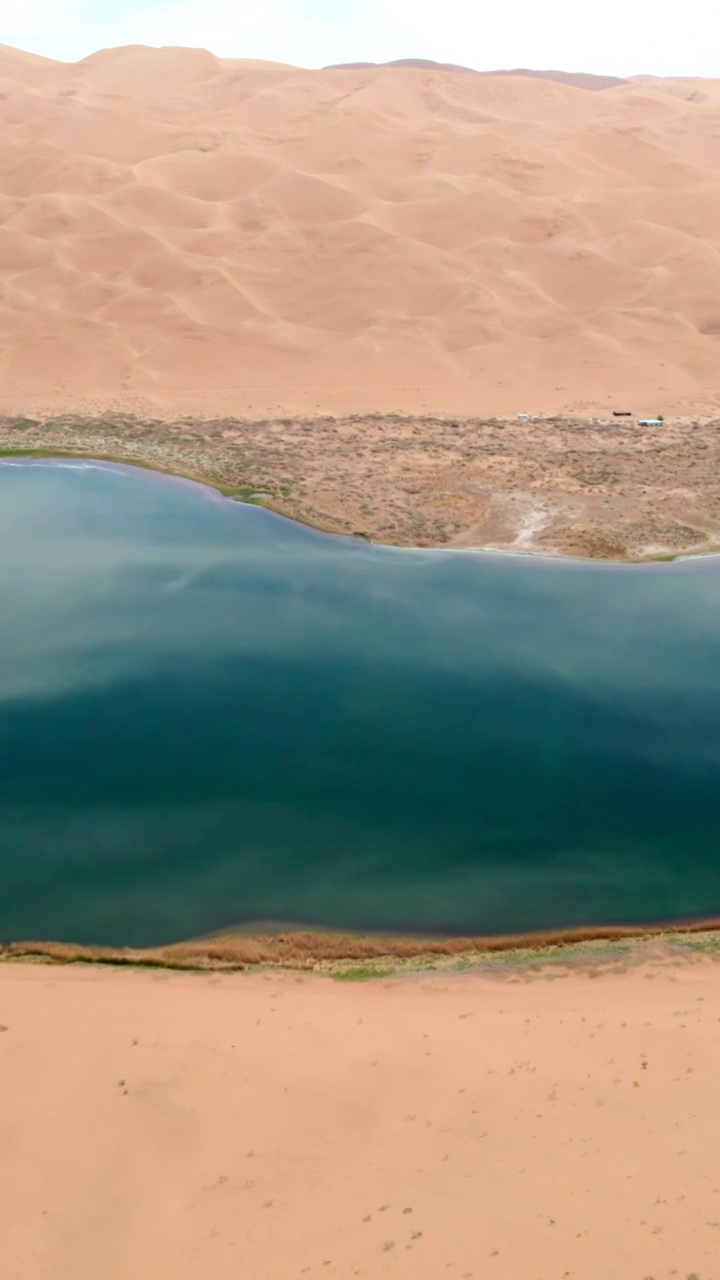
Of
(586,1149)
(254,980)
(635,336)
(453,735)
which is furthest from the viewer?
(635,336)

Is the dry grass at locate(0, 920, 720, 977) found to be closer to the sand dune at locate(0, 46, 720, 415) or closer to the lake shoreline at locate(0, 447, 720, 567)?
the lake shoreline at locate(0, 447, 720, 567)

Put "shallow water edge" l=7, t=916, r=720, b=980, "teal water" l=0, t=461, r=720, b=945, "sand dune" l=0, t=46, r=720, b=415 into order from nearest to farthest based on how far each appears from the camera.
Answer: "shallow water edge" l=7, t=916, r=720, b=980 < "teal water" l=0, t=461, r=720, b=945 < "sand dune" l=0, t=46, r=720, b=415

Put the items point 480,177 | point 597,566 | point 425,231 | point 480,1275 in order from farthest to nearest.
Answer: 1. point 480,177
2. point 425,231
3. point 597,566
4. point 480,1275

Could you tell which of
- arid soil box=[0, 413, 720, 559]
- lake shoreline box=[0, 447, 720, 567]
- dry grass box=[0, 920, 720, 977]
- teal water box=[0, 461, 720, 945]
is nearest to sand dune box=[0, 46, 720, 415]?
arid soil box=[0, 413, 720, 559]

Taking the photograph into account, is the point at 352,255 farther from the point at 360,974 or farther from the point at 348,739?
the point at 360,974

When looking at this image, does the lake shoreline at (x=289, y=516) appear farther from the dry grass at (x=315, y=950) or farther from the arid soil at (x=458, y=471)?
the dry grass at (x=315, y=950)

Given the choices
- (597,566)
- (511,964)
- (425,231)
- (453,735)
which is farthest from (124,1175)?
(425,231)

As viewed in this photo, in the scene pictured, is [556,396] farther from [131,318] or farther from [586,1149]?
[586,1149]
